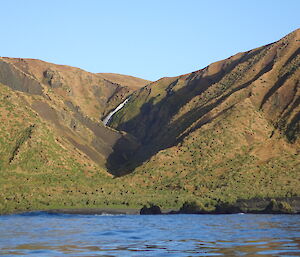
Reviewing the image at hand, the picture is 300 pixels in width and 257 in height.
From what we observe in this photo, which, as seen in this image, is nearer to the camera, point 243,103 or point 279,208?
point 279,208

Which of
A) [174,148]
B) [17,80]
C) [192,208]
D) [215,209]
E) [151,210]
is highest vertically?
[17,80]

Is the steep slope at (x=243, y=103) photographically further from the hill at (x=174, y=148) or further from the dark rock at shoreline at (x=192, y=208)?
the dark rock at shoreline at (x=192, y=208)

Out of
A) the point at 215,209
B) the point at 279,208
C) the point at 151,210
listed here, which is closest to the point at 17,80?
the point at 151,210

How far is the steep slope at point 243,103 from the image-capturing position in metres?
129

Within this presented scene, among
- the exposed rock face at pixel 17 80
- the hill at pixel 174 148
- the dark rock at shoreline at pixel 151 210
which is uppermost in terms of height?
the exposed rock face at pixel 17 80

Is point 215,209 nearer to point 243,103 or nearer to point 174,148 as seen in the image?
point 174,148

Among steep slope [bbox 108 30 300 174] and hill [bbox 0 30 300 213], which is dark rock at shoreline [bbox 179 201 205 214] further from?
steep slope [bbox 108 30 300 174]

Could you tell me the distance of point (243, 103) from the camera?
136625 mm

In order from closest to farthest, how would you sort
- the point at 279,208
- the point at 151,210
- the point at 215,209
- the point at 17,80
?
the point at 279,208
the point at 151,210
the point at 215,209
the point at 17,80

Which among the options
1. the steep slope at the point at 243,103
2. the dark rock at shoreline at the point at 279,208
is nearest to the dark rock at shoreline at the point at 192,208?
the dark rock at shoreline at the point at 279,208

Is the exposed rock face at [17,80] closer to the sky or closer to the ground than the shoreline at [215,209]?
closer to the sky

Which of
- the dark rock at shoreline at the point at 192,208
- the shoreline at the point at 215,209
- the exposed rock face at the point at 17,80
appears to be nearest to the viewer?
the shoreline at the point at 215,209

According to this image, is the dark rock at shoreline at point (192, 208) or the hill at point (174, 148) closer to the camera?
the dark rock at shoreline at point (192, 208)

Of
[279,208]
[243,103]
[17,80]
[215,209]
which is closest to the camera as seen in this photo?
[279,208]
